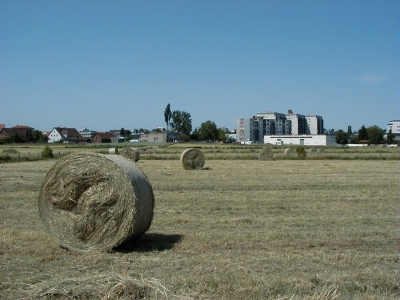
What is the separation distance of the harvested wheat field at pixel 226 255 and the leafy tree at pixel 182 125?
13631cm

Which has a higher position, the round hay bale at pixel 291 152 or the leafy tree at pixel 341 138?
the leafy tree at pixel 341 138

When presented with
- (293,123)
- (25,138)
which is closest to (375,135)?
(293,123)

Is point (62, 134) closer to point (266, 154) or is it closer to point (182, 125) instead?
point (182, 125)

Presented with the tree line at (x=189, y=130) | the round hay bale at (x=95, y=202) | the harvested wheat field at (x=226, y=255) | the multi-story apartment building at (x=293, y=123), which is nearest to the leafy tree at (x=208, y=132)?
the tree line at (x=189, y=130)

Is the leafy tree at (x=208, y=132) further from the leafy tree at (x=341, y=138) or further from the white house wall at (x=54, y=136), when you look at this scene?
the white house wall at (x=54, y=136)

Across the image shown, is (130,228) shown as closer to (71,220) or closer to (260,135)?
(71,220)

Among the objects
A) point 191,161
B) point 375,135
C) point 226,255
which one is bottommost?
point 226,255

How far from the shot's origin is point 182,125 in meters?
152

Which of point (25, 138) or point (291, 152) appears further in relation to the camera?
point (25, 138)

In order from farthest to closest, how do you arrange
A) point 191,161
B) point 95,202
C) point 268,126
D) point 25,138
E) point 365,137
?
point 268,126 < point 365,137 < point 25,138 < point 191,161 < point 95,202

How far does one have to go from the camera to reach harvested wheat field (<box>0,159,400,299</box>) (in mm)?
6137

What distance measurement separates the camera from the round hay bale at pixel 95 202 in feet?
28.5

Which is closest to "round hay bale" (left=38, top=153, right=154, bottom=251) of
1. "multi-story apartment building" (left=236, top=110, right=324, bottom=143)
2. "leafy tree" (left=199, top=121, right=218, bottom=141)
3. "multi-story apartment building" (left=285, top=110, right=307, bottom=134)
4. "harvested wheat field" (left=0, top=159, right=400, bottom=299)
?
"harvested wheat field" (left=0, top=159, right=400, bottom=299)

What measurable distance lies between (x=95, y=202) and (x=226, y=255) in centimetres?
270
